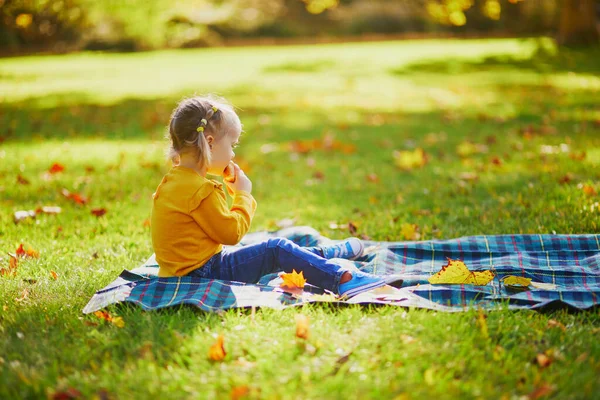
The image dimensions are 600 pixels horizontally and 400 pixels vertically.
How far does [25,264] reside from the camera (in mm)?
3434

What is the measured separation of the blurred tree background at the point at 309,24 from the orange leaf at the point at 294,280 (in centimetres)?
1437

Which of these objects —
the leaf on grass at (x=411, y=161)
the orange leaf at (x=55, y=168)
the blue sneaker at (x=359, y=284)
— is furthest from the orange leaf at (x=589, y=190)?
the orange leaf at (x=55, y=168)

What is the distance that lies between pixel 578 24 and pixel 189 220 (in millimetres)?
16954

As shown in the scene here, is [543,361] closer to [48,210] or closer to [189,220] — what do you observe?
[189,220]

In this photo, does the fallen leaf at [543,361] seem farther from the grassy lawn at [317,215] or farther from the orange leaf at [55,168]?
the orange leaf at [55,168]

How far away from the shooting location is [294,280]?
3.00 metres

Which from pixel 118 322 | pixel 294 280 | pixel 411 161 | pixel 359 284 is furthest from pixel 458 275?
pixel 411 161

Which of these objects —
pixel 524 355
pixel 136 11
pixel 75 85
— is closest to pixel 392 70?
pixel 136 11

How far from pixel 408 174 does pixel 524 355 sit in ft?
11.3

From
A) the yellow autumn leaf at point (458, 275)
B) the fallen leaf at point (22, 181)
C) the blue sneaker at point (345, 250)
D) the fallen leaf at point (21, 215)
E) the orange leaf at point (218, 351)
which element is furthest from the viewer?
the fallen leaf at point (22, 181)

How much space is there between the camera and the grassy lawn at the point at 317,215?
7.27 feet

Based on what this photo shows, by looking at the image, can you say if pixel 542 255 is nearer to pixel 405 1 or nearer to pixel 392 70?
pixel 392 70

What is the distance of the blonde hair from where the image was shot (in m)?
2.89

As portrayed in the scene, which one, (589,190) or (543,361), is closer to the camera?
(543,361)
